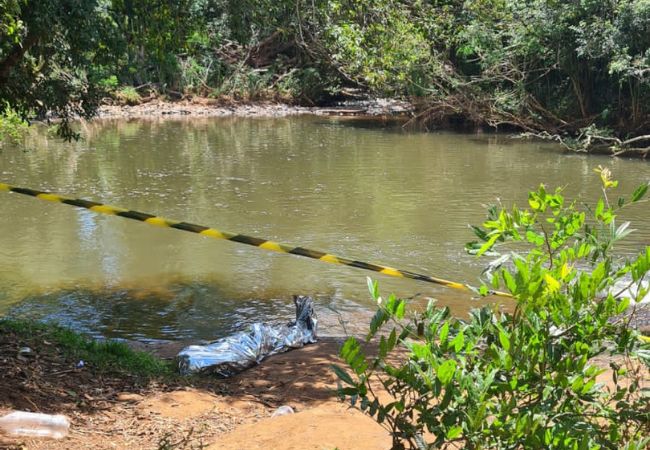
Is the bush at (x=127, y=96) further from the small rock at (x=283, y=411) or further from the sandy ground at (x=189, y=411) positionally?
the small rock at (x=283, y=411)

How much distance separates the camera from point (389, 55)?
11.3 metres

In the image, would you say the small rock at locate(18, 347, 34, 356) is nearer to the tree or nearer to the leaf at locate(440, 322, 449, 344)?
the tree

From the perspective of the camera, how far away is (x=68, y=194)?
47.2ft

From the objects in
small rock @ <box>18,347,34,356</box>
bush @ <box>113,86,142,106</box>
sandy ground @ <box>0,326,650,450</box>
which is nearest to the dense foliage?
bush @ <box>113,86,142,106</box>

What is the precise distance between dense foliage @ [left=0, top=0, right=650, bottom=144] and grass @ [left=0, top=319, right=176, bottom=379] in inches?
65.7

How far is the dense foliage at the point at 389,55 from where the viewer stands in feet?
20.9

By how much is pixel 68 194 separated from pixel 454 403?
13.2 meters

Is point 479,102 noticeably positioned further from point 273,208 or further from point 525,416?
point 525,416

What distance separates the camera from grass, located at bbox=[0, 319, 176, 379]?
530cm

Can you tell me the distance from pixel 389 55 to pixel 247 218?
3.50 metres

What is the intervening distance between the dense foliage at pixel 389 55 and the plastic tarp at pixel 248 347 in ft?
7.44

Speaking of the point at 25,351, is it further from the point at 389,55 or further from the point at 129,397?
the point at 389,55

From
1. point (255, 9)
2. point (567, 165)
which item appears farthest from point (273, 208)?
point (567, 165)

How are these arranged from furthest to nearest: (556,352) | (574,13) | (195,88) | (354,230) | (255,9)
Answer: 1. (195,88)
2. (574,13)
3. (354,230)
4. (255,9)
5. (556,352)
